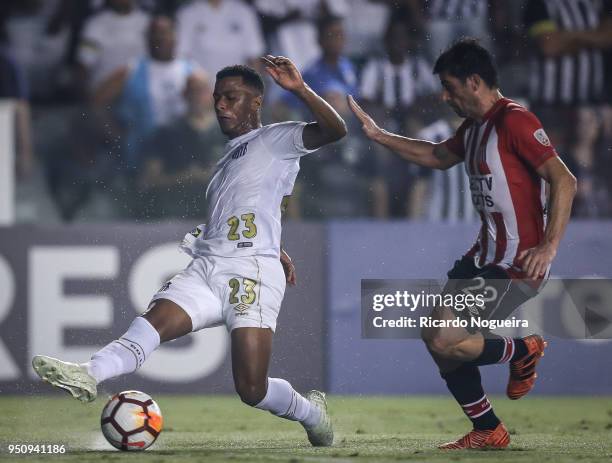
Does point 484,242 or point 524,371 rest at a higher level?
point 484,242

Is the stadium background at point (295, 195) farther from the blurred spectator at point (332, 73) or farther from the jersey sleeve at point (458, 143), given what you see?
the jersey sleeve at point (458, 143)

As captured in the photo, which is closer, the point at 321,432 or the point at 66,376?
the point at 66,376

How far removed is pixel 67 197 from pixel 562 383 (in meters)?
3.98

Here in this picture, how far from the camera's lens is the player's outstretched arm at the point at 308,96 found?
5.61 m

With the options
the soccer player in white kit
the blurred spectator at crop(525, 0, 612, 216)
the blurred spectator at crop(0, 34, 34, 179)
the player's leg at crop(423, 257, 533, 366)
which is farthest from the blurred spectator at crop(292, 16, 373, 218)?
the player's leg at crop(423, 257, 533, 366)

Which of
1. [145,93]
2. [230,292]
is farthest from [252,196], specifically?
[145,93]

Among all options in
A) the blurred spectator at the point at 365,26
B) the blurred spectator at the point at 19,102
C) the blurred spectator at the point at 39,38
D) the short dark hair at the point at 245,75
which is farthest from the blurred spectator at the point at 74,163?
the short dark hair at the point at 245,75

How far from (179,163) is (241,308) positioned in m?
3.11

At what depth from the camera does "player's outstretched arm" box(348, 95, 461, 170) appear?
6406 millimetres

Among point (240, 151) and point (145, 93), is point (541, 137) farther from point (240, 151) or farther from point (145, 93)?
point (145, 93)

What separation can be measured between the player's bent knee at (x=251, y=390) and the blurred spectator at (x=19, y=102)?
4113 millimetres

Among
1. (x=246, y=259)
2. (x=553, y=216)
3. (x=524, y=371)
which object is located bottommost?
(x=524, y=371)

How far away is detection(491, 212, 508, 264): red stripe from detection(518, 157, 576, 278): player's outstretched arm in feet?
0.84

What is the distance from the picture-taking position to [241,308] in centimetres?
581
